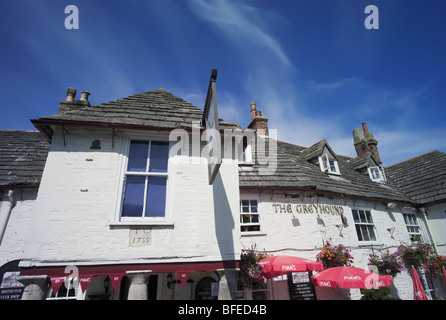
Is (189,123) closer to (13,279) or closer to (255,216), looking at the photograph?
(255,216)

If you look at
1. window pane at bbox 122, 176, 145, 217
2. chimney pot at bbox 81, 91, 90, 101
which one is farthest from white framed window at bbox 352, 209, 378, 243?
chimney pot at bbox 81, 91, 90, 101

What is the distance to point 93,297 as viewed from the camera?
23.0ft

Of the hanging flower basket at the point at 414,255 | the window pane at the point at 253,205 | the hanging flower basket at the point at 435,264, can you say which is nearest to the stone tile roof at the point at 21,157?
the window pane at the point at 253,205

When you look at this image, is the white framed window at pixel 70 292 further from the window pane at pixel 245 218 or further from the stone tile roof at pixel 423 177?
the stone tile roof at pixel 423 177

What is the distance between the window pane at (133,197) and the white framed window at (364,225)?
10.5 m

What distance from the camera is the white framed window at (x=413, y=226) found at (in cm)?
1322

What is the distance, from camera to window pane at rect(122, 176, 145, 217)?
5.62 metres

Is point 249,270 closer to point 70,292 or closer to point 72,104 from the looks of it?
point 70,292

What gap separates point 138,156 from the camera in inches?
244

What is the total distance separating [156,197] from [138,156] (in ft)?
4.09

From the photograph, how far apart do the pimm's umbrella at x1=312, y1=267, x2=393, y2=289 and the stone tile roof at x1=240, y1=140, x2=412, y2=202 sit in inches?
140

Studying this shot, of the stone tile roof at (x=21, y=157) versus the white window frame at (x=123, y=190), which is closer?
the white window frame at (x=123, y=190)

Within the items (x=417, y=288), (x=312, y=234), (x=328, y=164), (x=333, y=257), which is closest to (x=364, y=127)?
(x=328, y=164)
